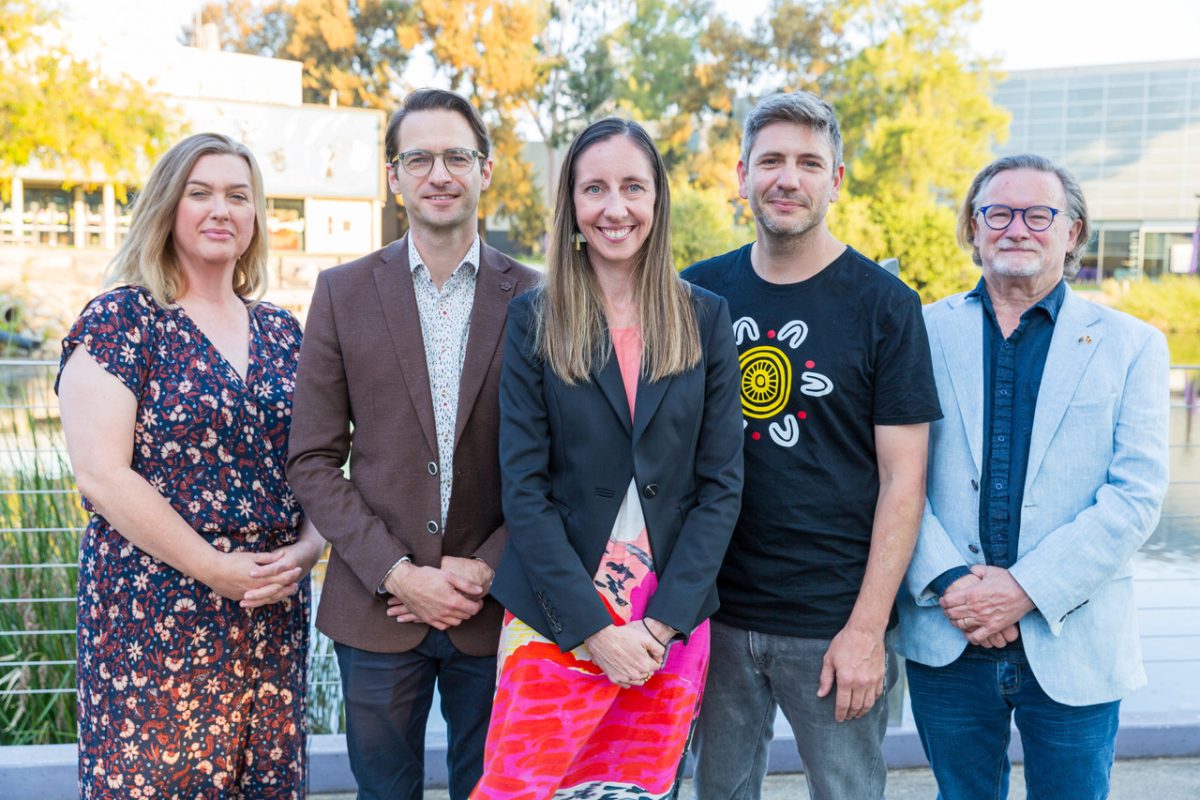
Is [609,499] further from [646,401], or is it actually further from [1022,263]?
[1022,263]

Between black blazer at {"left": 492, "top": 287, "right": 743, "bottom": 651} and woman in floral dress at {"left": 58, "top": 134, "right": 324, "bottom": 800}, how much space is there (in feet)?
2.36

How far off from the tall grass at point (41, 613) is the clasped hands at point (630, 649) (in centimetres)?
176

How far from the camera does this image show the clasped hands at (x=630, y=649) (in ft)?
7.05

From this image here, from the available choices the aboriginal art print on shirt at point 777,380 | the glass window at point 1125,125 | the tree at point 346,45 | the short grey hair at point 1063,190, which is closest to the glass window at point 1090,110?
the glass window at point 1125,125

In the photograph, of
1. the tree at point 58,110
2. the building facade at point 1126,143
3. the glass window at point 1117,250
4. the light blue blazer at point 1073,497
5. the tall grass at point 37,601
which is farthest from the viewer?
the glass window at point 1117,250

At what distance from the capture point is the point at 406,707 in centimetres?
257

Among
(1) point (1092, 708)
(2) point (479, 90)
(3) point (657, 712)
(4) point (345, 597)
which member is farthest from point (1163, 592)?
(2) point (479, 90)

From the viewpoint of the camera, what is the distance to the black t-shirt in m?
2.46

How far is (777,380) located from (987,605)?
754 millimetres

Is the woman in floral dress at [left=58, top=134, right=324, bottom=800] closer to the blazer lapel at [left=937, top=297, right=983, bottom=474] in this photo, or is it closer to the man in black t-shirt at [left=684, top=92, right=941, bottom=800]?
the man in black t-shirt at [left=684, top=92, right=941, bottom=800]

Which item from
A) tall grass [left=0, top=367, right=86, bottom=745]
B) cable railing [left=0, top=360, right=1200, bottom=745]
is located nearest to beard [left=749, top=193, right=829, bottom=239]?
cable railing [left=0, top=360, right=1200, bottom=745]

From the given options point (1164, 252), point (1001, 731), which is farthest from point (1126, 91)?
point (1001, 731)

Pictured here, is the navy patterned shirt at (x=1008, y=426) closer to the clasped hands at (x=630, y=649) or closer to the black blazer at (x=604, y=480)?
the black blazer at (x=604, y=480)

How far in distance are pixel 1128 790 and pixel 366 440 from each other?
9.65 feet
